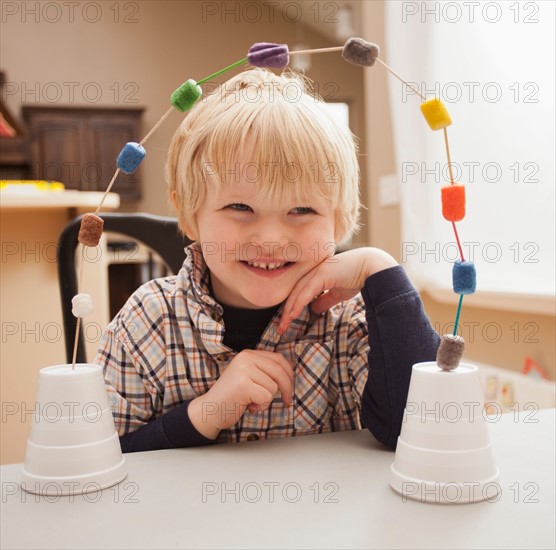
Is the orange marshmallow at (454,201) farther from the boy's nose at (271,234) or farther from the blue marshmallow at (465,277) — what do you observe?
the boy's nose at (271,234)

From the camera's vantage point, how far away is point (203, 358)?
823 mm

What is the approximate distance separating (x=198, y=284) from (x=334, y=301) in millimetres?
182

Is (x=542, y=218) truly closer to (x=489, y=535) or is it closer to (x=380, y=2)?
(x=489, y=535)

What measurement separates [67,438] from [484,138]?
1373mm

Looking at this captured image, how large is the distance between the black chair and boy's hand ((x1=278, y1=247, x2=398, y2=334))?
337 mm

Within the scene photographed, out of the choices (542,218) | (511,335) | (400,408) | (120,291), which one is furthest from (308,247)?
(120,291)

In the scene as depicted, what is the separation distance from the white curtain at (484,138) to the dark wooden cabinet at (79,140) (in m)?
4.19

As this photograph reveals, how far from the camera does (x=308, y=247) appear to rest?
77 cm

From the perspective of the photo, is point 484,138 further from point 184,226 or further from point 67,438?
point 67,438

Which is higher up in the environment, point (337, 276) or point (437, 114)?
point (437, 114)

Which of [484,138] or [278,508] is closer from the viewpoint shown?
[278,508]

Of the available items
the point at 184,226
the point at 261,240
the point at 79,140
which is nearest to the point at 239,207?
the point at 261,240

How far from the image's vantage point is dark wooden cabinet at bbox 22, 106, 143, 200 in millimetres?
5754

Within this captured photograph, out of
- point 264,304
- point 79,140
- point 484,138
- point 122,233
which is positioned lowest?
point 264,304
